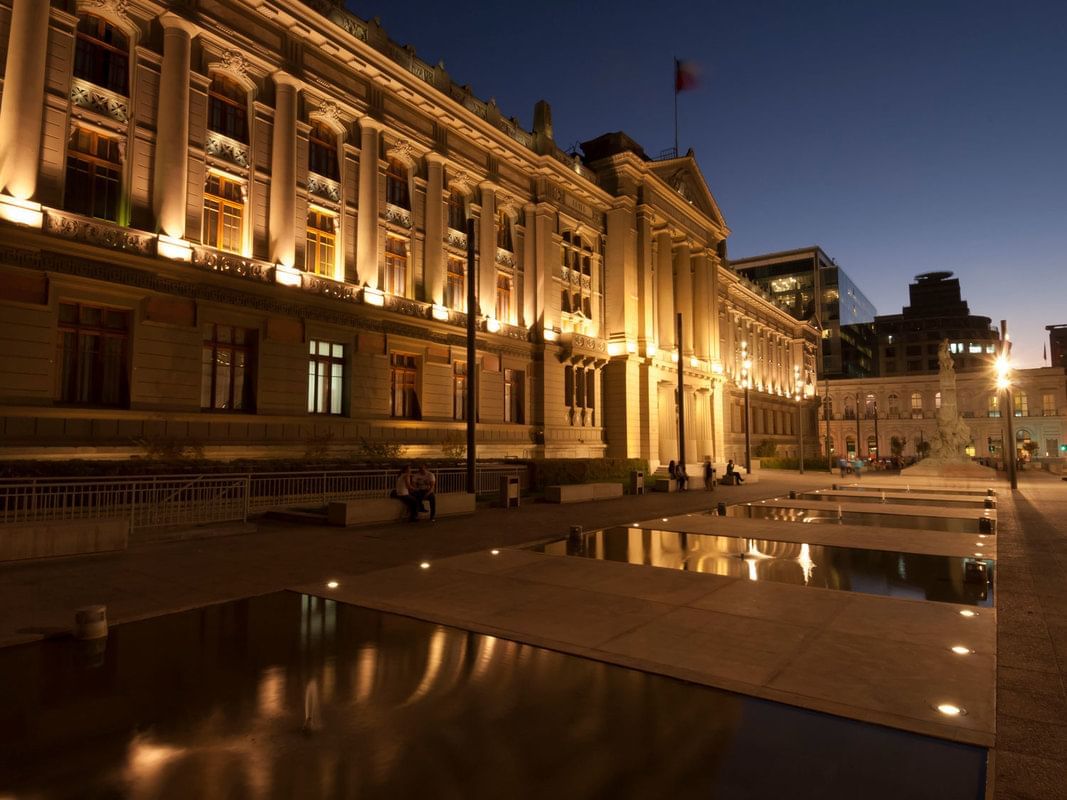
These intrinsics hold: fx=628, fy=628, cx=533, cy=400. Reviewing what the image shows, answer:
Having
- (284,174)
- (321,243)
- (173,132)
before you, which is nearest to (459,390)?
(321,243)

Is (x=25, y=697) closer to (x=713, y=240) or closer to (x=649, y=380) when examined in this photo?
(x=649, y=380)

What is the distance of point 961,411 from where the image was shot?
298 feet

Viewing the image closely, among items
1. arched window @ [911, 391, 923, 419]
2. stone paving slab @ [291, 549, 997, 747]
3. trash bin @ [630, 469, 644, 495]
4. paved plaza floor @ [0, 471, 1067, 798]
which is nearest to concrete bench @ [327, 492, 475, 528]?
paved plaza floor @ [0, 471, 1067, 798]

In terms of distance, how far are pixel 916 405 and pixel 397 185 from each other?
9106 cm

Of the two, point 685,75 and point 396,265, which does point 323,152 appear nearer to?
point 396,265

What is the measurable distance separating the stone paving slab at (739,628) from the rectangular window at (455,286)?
21.4 metres

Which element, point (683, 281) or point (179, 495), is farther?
A: point (683, 281)

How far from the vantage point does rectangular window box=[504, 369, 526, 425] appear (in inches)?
1355

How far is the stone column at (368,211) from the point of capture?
1048 inches

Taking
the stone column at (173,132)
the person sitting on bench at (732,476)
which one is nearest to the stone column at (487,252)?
the stone column at (173,132)

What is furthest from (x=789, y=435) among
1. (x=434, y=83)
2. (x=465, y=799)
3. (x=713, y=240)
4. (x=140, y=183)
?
(x=465, y=799)

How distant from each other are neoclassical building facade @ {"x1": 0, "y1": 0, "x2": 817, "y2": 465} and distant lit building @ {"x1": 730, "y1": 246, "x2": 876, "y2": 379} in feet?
305

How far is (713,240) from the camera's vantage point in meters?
53.3

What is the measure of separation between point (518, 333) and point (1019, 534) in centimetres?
2392
